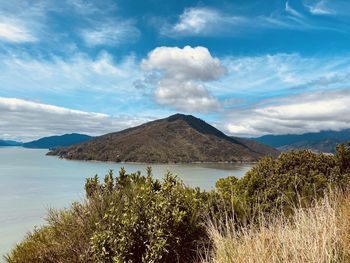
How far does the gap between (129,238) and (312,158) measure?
523 inches

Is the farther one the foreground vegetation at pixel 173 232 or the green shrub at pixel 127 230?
the green shrub at pixel 127 230

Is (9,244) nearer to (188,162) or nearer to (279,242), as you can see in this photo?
(279,242)

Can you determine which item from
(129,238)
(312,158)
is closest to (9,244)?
(312,158)

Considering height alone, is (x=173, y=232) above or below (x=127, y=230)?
below

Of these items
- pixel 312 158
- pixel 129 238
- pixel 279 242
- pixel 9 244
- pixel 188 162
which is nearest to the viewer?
pixel 279 242

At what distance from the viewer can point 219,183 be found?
41.1 ft

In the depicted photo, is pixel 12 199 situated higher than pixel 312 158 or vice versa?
pixel 312 158

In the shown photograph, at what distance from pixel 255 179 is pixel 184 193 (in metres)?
7.54

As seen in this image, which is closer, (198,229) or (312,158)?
(198,229)

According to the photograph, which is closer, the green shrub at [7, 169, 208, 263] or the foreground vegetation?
the foreground vegetation

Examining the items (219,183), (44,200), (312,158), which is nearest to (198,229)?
(219,183)

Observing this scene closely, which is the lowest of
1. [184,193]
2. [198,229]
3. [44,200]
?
[44,200]

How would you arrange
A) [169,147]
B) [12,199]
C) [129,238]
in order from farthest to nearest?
[169,147] → [12,199] → [129,238]

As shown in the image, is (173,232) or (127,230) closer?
(127,230)
